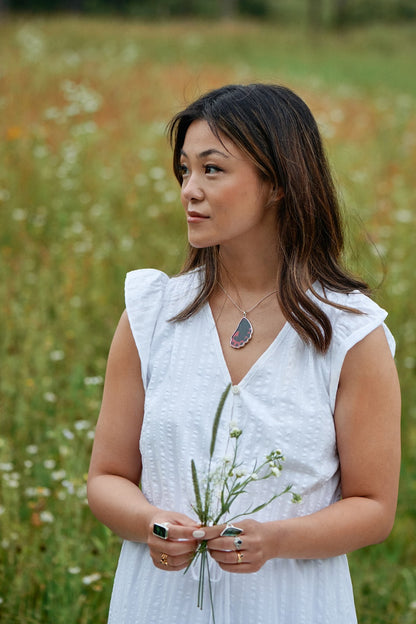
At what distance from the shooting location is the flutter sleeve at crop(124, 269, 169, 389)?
1.57m

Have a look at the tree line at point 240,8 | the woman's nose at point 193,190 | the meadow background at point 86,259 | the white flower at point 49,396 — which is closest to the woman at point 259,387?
the woman's nose at point 193,190

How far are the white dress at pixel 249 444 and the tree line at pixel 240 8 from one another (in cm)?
3544

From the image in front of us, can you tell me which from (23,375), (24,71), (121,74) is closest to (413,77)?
(121,74)

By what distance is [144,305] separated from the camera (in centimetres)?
162

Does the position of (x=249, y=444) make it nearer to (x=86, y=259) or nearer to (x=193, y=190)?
(x=193, y=190)

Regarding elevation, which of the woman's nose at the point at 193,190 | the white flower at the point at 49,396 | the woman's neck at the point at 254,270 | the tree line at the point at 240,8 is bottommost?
the white flower at the point at 49,396

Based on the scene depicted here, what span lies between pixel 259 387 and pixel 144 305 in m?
0.31

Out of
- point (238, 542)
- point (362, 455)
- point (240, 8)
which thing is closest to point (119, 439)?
point (238, 542)

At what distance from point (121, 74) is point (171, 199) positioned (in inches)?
196

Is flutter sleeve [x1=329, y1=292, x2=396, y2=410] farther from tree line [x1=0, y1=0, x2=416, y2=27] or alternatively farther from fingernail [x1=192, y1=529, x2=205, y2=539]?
tree line [x1=0, y1=0, x2=416, y2=27]

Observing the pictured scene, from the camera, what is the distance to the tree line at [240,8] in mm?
37094

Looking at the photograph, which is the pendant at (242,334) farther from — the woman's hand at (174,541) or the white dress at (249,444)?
the woman's hand at (174,541)

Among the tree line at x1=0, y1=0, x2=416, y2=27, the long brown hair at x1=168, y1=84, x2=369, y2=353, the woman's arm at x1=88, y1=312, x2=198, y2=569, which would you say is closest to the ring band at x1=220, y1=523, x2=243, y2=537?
the woman's arm at x1=88, y1=312, x2=198, y2=569

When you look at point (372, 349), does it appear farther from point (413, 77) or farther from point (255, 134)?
point (413, 77)
